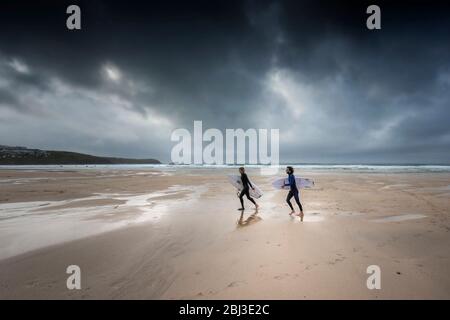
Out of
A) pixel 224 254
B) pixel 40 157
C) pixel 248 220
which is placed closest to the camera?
pixel 224 254

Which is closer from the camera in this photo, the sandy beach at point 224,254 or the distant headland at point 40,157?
the sandy beach at point 224,254

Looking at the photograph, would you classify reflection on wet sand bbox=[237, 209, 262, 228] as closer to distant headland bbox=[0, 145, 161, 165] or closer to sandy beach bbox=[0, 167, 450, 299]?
sandy beach bbox=[0, 167, 450, 299]

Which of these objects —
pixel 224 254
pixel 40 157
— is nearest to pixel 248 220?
pixel 224 254

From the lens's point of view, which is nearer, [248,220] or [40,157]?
[248,220]

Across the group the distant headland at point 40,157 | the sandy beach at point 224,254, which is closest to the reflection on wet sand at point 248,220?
the sandy beach at point 224,254

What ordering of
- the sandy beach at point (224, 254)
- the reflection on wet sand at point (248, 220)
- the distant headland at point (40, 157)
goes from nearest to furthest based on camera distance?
the sandy beach at point (224, 254), the reflection on wet sand at point (248, 220), the distant headland at point (40, 157)

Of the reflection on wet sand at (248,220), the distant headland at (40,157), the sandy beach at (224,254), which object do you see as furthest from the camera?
the distant headland at (40,157)

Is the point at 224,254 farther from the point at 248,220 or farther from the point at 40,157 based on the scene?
the point at 40,157

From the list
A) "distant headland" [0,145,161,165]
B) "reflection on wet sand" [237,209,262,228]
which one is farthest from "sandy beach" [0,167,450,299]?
"distant headland" [0,145,161,165]

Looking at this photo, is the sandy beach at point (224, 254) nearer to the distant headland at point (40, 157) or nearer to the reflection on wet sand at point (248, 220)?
the reflection on wet sand at point (248, 220)

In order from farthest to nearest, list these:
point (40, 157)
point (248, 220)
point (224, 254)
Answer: point (40, 157) → point (248, 220) → point (224, 254)

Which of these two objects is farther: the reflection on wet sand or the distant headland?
the distant headland
